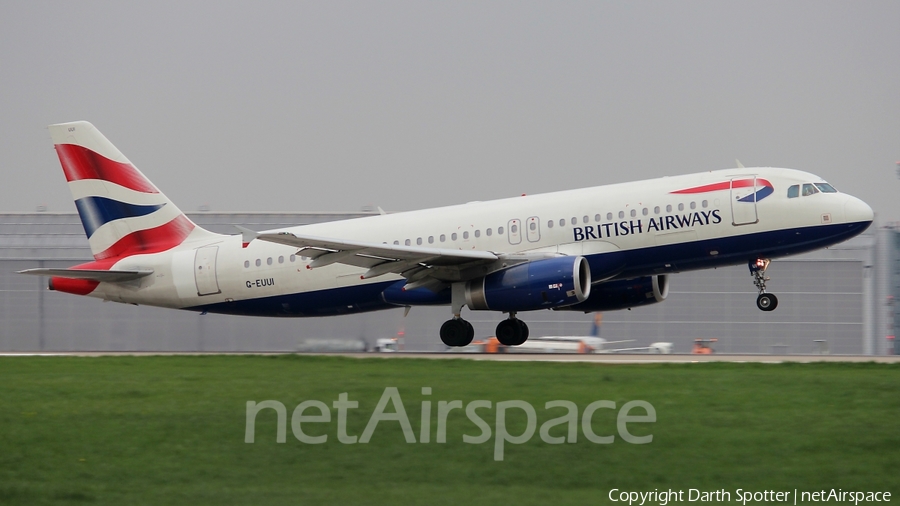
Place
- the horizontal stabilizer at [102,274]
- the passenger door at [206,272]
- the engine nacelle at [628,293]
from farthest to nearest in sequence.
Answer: the passenger door at [206,272] → the engine nacelle at [628,293] → the horizontal stabilizer at [102,274]

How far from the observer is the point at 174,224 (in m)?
31.4

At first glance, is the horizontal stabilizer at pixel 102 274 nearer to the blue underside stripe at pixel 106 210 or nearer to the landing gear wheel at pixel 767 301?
the blue underside stripe at pixel 106 210

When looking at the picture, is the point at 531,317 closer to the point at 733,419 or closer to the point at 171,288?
the point at 171,288

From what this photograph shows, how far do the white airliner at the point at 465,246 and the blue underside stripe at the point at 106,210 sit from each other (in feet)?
0.13

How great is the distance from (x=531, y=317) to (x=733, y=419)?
2999cm

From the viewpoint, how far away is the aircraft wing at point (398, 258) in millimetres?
25000

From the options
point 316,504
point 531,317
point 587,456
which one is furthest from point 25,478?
point 531,317

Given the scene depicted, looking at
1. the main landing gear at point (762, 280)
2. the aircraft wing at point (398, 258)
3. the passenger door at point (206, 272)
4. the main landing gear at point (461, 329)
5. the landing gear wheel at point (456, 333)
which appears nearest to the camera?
the aircraft wing at point (398, 258)

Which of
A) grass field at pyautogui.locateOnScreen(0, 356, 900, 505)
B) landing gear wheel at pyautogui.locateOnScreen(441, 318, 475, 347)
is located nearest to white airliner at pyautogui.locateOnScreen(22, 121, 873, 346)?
landing gear wheel at pyautogui.locateOnScreen(441, 318, 475, 347)

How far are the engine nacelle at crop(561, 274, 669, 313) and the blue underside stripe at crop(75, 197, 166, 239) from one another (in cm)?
1292

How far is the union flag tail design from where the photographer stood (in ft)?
102

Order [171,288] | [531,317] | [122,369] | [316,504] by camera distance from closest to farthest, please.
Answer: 1. [316,504]
2. [122,369]
3. [171,288]
4. [531,317]

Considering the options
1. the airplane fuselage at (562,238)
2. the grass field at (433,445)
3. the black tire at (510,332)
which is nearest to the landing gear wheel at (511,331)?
the black tire at (510,332)

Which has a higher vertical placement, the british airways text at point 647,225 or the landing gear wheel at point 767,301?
the british airways text at point 647,225
